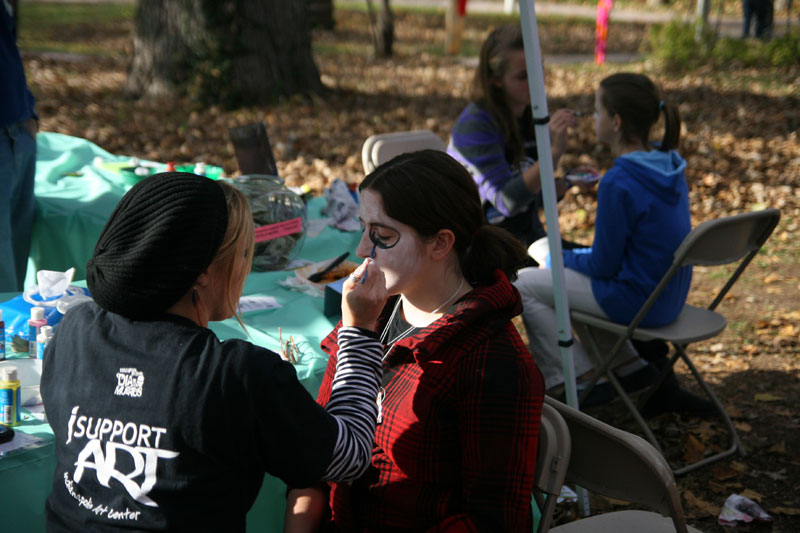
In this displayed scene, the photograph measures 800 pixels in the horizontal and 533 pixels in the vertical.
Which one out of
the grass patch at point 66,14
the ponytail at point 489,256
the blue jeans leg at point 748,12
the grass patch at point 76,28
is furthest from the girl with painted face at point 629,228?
the grass patch at point 66,14

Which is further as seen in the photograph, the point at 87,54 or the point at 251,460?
the point at 87,54

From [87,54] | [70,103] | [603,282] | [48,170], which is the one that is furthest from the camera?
[87,54]

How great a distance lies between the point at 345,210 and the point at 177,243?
2.33 metres

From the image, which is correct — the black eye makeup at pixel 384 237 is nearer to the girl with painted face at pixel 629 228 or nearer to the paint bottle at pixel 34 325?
the paint bottle at pixel 34 325

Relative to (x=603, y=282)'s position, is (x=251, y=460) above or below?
above

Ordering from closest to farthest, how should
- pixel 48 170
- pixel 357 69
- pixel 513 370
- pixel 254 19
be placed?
pixel 513 370 → pixel 48 170 → pixel 254 19 → pixel 357 69

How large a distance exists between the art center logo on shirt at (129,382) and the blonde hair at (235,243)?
0.24m

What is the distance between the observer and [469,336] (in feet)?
5.78

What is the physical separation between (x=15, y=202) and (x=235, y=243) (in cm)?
245

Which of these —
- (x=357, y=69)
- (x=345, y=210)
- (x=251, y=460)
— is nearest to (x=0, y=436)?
(x=251, y=460)

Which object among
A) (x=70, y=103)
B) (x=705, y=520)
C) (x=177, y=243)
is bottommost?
(x=705, y=520)

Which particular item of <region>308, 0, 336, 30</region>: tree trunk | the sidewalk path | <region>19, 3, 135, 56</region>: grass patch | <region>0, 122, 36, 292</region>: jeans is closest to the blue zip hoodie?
<region>0, 122, 36, 292</region>: jeans

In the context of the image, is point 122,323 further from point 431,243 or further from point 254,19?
point 254,19

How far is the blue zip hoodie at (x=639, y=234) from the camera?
3365 millimetres
